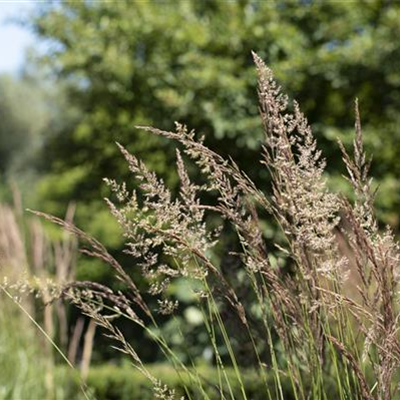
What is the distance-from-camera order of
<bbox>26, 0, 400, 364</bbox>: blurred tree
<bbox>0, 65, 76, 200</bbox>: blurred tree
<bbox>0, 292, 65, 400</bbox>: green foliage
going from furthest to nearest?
1. <bbox>0, 65, 76, 200</bbox>: blurred tree
2. <bbox>26, 0, 400, 364</bbox>: blurred tree
3. <bbox>0, 292, 65, 400</bbox>: green foliage

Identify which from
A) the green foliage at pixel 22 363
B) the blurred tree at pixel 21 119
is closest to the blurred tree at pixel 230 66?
the green foliage at pixel 22 363

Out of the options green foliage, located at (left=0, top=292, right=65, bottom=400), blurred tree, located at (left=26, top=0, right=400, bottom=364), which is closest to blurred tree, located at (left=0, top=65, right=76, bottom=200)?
blurred tree, located at (left=26, top=0, right=400, bottom=364)

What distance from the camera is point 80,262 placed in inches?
332

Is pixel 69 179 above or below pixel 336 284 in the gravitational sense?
above

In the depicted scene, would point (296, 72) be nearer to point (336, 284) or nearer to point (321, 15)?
point (321, 15)

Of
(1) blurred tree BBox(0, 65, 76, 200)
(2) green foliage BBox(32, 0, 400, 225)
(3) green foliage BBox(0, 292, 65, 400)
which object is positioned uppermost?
(1) blurred tree BBox(0, 65, 76, 200)

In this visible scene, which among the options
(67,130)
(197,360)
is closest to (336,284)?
(197,360)

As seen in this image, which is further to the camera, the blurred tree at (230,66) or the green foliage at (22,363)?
the blurred tree at (230,66)

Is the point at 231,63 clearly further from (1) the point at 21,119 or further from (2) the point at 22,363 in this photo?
(1) the point at 21,119

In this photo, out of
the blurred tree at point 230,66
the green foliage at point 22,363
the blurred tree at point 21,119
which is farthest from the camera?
the blurred tree at point 21,119

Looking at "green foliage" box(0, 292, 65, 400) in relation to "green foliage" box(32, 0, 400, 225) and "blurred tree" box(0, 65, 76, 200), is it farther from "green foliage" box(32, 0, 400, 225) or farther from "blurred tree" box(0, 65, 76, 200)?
"blurred tree" box(0, 65, 76, 200)

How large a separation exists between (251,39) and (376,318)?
5995 millimetres

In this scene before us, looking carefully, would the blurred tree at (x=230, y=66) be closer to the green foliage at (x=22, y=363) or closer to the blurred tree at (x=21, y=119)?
the green foliage at (x=22, y=363)

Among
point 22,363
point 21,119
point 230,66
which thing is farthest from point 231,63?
point 21,119
